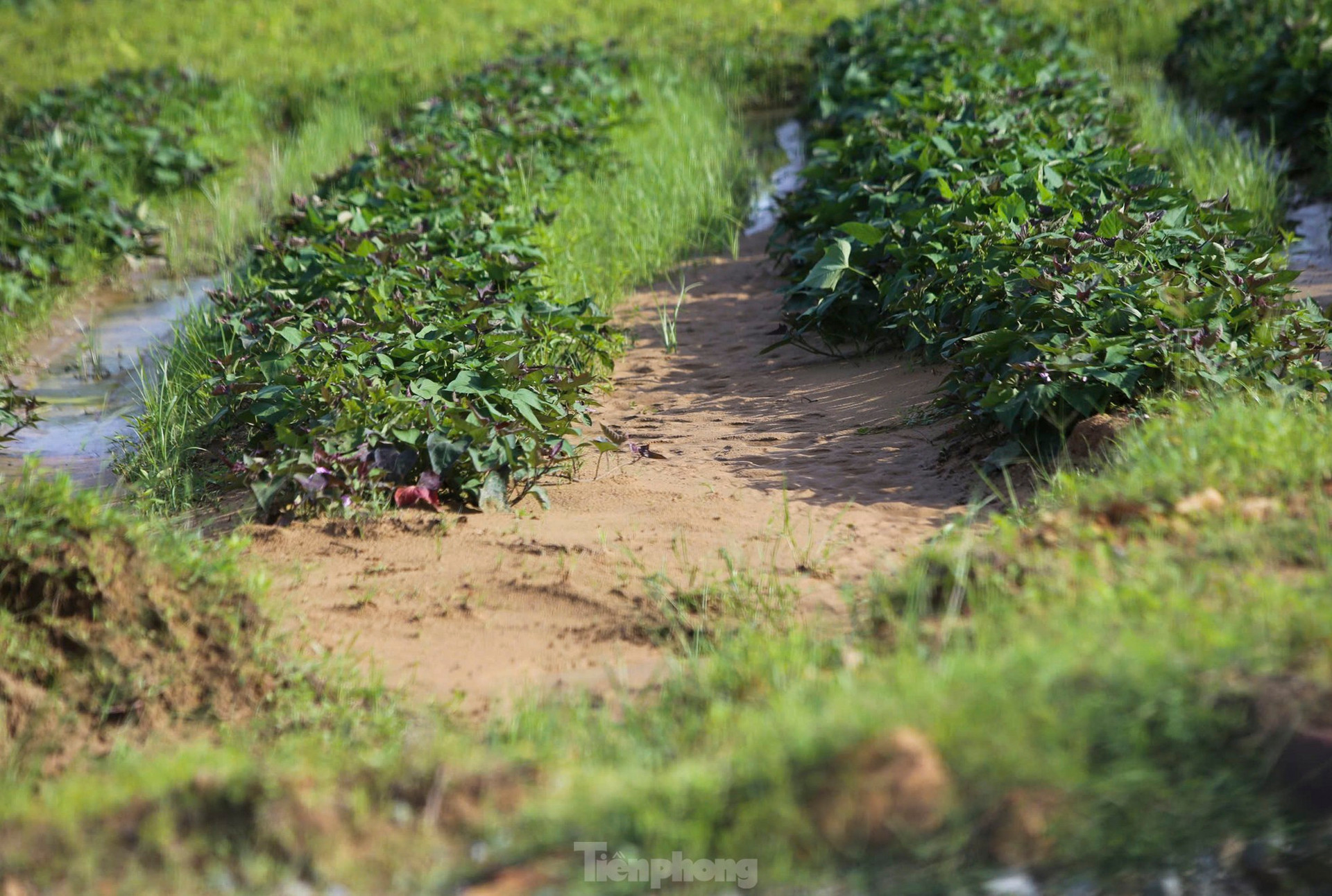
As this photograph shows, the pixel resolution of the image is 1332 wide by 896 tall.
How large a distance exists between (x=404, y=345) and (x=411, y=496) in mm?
692

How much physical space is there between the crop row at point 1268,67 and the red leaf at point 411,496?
586 centimetres

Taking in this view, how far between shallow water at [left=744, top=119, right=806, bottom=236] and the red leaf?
3.35 m

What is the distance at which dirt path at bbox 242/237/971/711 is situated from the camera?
3.28 meters

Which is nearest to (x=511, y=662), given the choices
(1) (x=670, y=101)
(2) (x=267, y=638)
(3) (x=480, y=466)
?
(2) (x=267, y=638)

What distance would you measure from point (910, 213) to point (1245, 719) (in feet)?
10.9

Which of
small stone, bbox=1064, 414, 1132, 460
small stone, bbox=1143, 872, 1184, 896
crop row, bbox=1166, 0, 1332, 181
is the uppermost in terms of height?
crop row, bbox=1166, 0, 1332, 181

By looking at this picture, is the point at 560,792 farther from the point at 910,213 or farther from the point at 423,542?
the point at 910,213

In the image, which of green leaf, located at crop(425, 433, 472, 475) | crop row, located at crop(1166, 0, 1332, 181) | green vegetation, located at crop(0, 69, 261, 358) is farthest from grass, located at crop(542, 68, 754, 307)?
crop row, located at crop(1166, 0, 1332, 181)

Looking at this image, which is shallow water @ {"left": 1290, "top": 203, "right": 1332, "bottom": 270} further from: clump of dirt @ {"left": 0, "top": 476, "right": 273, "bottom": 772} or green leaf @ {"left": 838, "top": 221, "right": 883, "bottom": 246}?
clump of dirt @ {"left": 0, "top": 476, "right": 273, "bottom": 772}

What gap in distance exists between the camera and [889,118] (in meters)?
6.90

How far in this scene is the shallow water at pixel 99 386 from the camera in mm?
5074

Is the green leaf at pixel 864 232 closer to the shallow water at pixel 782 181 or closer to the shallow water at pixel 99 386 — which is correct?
the shallow water at pixel 782 181

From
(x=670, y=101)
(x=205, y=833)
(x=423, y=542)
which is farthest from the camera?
(x=670, y=101)

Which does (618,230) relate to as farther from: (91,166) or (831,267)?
(91,166)
